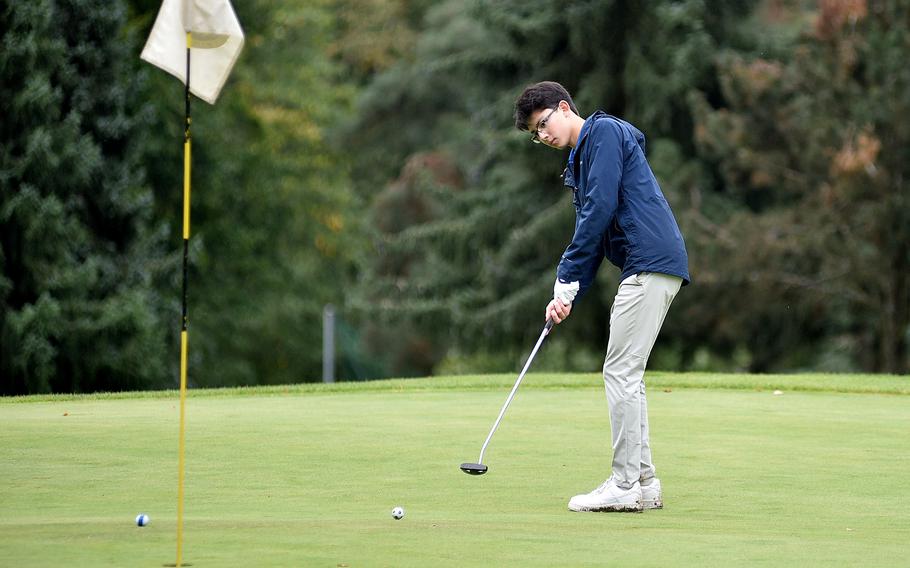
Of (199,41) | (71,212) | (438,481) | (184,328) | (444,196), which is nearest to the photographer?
(184,328)

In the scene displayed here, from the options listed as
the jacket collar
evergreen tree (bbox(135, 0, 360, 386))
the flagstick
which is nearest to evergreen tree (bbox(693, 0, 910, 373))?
evergreen tree (bbox(135, 0, 360, 386))

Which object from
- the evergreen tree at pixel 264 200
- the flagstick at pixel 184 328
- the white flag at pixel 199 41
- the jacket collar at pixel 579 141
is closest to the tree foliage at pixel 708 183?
the evergreen tree at pixel 264 200

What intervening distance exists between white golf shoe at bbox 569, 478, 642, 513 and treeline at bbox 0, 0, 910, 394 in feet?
65.4

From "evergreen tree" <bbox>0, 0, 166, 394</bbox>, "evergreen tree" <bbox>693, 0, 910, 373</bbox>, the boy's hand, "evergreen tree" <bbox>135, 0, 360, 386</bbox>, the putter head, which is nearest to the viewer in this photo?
the boy's hand

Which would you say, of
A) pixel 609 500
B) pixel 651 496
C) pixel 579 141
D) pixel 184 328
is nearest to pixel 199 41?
pixel 184 328

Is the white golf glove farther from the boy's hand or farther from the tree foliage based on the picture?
the tree foliage

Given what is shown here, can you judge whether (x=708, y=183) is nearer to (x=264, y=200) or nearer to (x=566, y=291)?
(x=264, y=200)

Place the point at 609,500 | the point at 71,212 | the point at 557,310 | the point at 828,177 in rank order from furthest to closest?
the point at 828,177 → the point at 71,212 → the point at 557,310 → the point at 609,500

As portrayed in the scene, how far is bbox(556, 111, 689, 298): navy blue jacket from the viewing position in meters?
6.50

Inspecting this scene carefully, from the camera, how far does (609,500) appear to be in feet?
20.9

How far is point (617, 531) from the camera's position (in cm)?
572

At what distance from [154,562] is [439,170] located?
116 feet

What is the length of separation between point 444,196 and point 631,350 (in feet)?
92.6

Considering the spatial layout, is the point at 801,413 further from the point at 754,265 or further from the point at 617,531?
the point at 754,265
